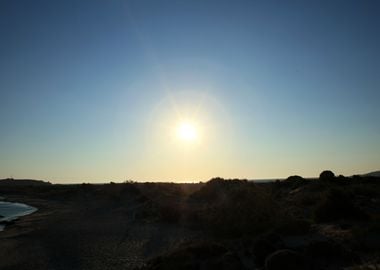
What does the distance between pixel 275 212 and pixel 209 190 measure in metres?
28.9

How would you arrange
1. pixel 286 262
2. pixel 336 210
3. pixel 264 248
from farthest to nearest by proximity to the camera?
pixel 336 210, pixel 264 248, pixel 286 262

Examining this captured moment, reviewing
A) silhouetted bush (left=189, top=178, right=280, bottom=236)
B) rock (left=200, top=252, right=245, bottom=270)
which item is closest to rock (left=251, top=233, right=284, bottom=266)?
rock (left=200, top=252, right=245, bottom=270)

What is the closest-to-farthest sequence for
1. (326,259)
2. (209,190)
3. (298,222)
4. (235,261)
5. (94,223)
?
(235,261) < (326,259) < (298,222) < (94,223) < (209,190)

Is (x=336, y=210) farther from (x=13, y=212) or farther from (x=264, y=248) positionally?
(x=13, y=212)

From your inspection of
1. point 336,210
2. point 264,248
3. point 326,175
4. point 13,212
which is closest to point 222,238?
point 264,248

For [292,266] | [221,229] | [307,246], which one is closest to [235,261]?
[292,266]

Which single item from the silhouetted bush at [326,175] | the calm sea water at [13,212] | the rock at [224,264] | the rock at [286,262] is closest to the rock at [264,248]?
the rock at [224,264]

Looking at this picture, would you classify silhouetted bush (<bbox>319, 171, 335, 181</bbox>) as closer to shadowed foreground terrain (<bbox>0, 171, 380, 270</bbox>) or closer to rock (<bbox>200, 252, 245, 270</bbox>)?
shadowed foreground terrain (<bbox>0, 171, 380, 270</bbox>)

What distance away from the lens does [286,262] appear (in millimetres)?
12867

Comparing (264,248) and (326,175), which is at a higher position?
(326,175)

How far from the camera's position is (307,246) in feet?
52.1

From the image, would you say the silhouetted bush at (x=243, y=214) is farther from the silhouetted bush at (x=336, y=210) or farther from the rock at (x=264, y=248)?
the rock at (x=264, y=248)

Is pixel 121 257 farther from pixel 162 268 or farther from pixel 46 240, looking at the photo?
pixel 46 240

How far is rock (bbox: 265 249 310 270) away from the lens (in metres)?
12.8
